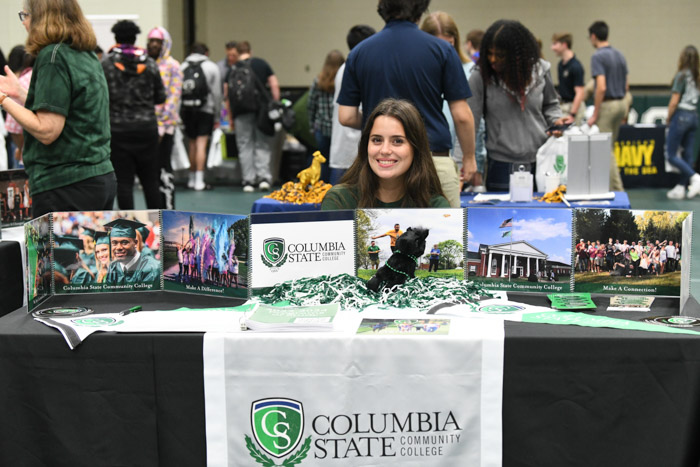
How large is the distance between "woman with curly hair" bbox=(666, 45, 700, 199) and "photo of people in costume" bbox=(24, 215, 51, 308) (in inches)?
281

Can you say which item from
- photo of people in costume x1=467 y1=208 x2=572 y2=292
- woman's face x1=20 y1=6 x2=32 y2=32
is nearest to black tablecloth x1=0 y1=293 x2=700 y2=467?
photo of people in costume x1=467 y1=208 x2=572 y2=292

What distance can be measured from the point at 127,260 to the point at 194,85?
6.26 meters

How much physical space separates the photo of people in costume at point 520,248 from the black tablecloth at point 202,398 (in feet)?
1.12

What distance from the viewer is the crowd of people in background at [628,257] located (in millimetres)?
2166

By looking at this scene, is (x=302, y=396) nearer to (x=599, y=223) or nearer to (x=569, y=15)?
(x=599, y=223)

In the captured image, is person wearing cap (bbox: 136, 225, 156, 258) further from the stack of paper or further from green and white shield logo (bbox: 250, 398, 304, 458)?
green and white shield logo (bbox: 250, 398, 304, 458)

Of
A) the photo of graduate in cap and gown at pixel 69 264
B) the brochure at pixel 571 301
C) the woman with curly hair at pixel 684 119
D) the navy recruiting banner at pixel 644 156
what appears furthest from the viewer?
the navy recruiting banner at pixel 644 156

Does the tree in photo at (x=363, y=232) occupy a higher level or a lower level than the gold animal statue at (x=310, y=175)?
lower

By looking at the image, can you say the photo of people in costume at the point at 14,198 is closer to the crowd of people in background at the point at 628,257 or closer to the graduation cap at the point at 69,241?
the graduation cap at the point at 69,241

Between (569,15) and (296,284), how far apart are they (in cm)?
1170

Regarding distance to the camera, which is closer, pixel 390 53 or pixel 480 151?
pixel 390 53

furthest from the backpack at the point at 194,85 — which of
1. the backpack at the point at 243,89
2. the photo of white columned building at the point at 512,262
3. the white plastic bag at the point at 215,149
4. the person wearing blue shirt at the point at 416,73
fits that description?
the photo of white columned building at the point at 512,262

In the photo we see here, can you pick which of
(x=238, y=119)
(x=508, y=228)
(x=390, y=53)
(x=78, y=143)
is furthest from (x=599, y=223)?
(x=238, y=119)

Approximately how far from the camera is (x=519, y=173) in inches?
152
